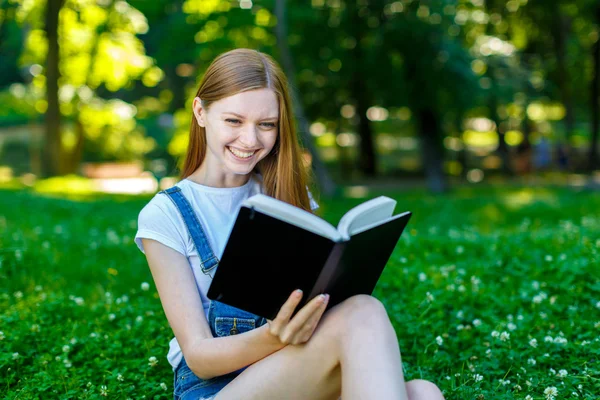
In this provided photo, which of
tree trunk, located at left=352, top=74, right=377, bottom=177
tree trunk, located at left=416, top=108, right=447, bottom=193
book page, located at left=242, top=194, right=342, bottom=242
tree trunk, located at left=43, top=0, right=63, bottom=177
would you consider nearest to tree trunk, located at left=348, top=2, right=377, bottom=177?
tree trunk, located at left=352, top=74, right=377, bottom=177

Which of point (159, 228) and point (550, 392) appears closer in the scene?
point (159, 228)

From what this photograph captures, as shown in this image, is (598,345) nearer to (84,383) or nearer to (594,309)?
(594,309)

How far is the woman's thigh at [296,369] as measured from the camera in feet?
6.99

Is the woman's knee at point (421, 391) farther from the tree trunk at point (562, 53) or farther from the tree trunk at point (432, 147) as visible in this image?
the tree trunk at point (562, 53)

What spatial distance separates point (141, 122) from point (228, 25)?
15.9ft

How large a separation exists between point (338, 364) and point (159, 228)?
2.56ft

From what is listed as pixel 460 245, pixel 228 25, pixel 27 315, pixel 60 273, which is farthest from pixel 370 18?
pixel 27 315

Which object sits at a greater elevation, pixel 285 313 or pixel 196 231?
pixel 196 231

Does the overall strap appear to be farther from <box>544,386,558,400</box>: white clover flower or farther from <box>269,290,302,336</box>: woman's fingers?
<box>544,386,558,400</box>: white clover flower

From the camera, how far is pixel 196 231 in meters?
2.48

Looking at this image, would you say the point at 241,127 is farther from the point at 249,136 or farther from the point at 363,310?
the point at 363,310

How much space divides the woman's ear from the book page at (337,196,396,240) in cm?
85

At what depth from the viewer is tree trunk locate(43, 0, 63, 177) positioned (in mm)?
16766

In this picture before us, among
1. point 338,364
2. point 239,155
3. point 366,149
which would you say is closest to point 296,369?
point 338,364
